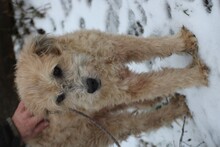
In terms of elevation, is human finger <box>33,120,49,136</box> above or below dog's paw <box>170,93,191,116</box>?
above

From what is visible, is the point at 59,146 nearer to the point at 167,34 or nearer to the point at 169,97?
the point at 169,97

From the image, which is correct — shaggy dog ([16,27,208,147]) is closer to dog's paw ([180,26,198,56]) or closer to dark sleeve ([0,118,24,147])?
dog's paw ([180,26,198,56])

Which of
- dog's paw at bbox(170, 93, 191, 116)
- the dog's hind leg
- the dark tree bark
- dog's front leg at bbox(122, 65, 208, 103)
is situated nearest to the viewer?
dog's front leg at bbox(122, 65, 208, 103)

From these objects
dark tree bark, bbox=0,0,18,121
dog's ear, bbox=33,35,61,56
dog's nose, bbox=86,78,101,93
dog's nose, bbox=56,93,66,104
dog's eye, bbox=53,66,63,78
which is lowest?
dark tree bark, bbox=0,0,18,121

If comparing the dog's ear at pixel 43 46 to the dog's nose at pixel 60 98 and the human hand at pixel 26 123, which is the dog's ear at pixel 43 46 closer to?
the dog's nose at pixel 60 98

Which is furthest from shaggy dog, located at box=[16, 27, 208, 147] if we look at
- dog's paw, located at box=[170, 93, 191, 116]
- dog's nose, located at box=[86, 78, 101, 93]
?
dog's paw, located at box=[170, 93, 191, 116]
